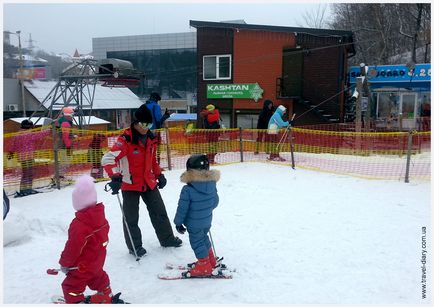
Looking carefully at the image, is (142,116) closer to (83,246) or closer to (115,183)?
(115,183)

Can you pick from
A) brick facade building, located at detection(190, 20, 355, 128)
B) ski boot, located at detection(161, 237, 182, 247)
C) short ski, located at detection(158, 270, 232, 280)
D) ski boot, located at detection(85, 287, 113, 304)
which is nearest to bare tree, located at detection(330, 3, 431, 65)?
brick facade building, located at detection(190, 20, 355, 128)

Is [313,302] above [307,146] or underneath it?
underneath

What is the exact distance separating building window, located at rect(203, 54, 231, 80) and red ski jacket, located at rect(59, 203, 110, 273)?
52.6ft

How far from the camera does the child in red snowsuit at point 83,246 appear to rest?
3.45m

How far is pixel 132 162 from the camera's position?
15.9 feet

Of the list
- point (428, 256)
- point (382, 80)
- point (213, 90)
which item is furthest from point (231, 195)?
point (382, 80)

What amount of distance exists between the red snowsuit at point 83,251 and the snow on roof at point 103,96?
29971mm

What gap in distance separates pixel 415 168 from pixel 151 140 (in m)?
8.01

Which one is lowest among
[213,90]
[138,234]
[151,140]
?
[138,234]

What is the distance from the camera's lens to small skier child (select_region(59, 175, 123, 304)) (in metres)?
3.45

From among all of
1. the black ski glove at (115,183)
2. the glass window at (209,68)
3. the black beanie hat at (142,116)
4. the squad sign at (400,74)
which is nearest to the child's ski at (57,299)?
the black ski glove at (115,183)

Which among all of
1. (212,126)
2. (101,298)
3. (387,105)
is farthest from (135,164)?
(387,105)

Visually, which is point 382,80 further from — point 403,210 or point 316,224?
point 316,224

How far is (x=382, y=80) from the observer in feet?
62.7
